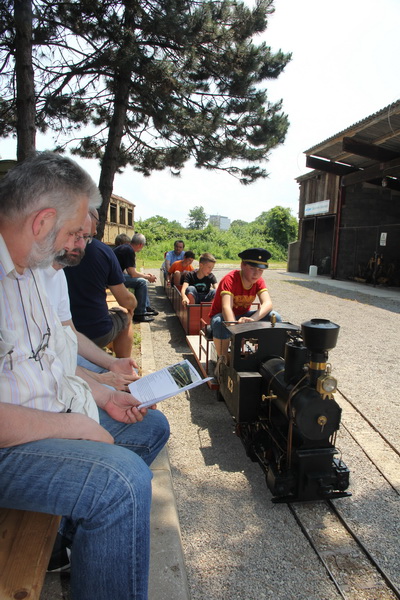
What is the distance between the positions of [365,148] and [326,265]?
834 centimetres

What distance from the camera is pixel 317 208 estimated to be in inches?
755

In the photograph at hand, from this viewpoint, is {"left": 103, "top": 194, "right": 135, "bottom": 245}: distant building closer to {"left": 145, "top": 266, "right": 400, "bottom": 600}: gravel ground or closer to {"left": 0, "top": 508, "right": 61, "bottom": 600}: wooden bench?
{"left": 145, "top": 266, "right": 400, "bottom": 600}: gravel ground

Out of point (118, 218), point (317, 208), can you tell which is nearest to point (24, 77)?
point (317, 208)

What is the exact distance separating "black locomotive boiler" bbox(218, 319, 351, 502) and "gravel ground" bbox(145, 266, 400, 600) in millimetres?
181

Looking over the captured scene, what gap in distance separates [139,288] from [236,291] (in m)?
3.48

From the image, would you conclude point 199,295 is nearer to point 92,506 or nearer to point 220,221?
point 92,506

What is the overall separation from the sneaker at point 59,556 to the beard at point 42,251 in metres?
1.19

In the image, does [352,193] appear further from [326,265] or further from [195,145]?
[195,145]

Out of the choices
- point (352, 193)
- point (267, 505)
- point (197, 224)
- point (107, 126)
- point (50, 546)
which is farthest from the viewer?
point (197, 224)

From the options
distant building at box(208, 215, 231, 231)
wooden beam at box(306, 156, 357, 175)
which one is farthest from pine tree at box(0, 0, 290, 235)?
distant building at box(208, 215, 231, 231)

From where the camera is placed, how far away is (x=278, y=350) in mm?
3059

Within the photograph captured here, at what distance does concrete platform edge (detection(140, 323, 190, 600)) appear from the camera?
1772 mm

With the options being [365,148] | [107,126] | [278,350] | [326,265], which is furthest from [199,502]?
[326,265]

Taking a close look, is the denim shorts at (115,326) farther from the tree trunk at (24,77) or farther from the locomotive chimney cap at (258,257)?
the tree trunk at (24,77)
